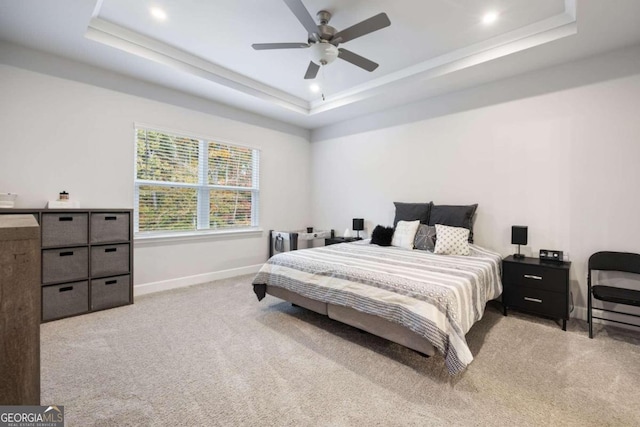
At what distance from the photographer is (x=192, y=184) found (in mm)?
4215

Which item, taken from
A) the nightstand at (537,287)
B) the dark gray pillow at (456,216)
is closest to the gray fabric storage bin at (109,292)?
the dark gray pillow at (456,216)

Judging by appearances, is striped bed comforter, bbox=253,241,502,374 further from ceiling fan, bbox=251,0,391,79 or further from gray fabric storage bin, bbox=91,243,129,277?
ceiling fan, bbox=251,0,391,79

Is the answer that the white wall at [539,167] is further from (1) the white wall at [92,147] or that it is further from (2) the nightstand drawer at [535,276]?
(1) the white wall at [92,147]

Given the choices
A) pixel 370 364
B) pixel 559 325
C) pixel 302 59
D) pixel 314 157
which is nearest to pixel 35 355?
pixel 370 364

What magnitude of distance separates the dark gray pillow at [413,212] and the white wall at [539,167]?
8.8 inches

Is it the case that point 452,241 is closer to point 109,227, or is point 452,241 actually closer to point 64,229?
point 109,227

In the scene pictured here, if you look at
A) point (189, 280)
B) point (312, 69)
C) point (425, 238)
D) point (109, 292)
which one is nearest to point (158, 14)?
point (312, 69)

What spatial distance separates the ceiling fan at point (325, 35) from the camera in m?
2.25

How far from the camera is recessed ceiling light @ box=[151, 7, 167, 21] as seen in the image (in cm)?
261

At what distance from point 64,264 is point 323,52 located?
3.30 metres

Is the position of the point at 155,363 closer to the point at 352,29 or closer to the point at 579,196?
the point at 352,29

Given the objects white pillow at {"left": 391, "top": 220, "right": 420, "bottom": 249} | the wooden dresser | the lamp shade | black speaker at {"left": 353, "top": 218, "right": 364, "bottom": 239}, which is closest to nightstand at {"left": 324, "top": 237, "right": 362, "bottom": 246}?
black speaker at {"left": 353, "top": 218, "right": 364, "bottom": 239}

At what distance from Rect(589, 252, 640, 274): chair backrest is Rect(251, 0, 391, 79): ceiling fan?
9.64 feet

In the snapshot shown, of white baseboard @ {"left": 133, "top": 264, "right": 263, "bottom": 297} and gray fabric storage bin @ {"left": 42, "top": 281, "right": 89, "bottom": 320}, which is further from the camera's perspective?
white baseboard @ {"left": 133, "top": 264, "right": 263, "bottom": 297}
